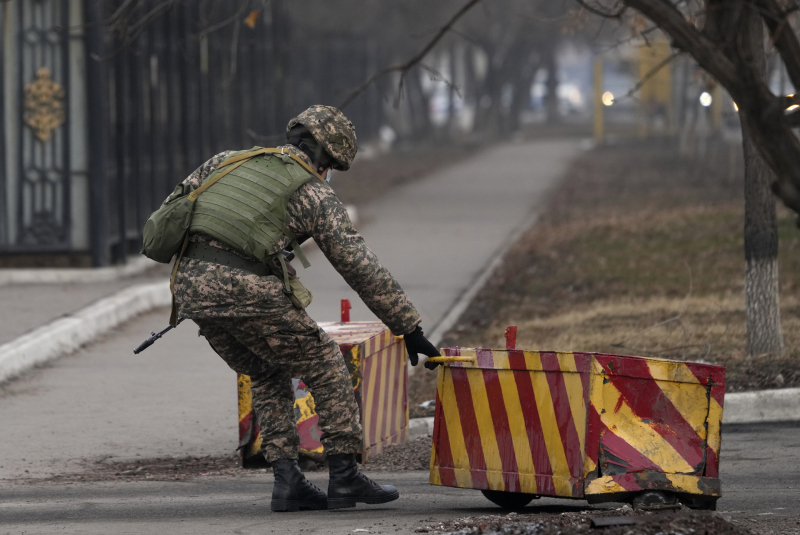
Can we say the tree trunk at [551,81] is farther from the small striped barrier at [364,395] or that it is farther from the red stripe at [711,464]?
the red stripe at [711,464]

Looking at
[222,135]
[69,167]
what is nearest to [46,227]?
[69,167]

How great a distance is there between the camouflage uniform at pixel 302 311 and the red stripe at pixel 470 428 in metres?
0.38

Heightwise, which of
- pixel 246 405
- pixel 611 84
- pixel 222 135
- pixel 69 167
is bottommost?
pixel 246 405

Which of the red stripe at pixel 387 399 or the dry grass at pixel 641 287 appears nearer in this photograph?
the red stripe at pixel 387 399

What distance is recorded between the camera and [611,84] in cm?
7375

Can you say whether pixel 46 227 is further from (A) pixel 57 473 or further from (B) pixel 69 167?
(A) pixel 57 473

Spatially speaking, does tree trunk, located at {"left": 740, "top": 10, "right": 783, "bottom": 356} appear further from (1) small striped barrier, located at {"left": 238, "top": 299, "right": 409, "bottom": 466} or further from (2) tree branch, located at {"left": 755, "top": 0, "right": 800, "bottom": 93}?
(2) tree branch, located at {"left": 755, "top": 0, "right": 800, "bottom": 93}

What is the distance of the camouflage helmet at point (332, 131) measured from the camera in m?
4.68

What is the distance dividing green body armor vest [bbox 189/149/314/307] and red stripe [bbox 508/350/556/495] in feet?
3.23

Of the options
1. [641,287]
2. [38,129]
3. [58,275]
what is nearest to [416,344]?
[641,287]

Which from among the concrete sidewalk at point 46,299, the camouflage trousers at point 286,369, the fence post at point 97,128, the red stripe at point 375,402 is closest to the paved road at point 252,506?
the red stripe at point 375,402

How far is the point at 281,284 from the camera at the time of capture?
4.59 m

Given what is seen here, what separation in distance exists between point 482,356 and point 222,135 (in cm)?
1275

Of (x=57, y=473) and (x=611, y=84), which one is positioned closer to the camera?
(x=57, y=473)
